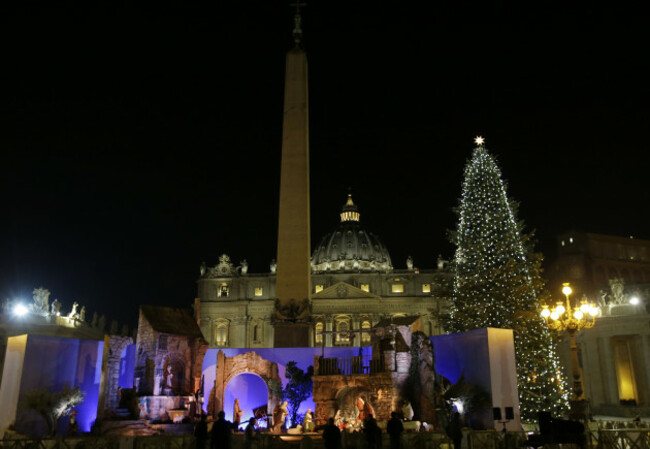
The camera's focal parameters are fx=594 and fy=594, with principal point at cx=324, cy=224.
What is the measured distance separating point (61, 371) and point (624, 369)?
2791 cm

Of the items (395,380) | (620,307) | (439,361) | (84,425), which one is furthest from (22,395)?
(620,307)

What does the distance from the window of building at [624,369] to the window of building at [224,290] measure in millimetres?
54010

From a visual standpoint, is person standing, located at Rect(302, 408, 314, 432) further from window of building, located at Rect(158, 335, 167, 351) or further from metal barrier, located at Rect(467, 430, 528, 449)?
metal barrier, located at Rect(467, 430, 528, 449)

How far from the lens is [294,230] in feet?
81.3

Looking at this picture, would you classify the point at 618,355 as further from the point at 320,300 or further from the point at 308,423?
the point at 320,300

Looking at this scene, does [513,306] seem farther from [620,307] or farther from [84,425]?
[84,425]

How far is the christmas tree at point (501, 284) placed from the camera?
20.3m

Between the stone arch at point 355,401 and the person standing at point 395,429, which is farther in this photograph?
the stone arch at point 355,401

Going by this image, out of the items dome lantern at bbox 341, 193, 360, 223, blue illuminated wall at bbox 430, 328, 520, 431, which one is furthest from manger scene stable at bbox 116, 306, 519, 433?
dome lantern at bbox 341, 193, 360, 223

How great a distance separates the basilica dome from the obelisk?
67457 mm

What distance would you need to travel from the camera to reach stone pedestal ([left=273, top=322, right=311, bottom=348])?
80.0 feet

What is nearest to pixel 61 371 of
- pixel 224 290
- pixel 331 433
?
pixel 331 433

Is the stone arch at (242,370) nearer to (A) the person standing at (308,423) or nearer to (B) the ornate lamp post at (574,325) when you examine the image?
(A) the person standing at (308,423)

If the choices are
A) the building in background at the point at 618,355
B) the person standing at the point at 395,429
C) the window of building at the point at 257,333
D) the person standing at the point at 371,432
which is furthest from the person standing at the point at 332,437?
the window of building at the point at 257,333
